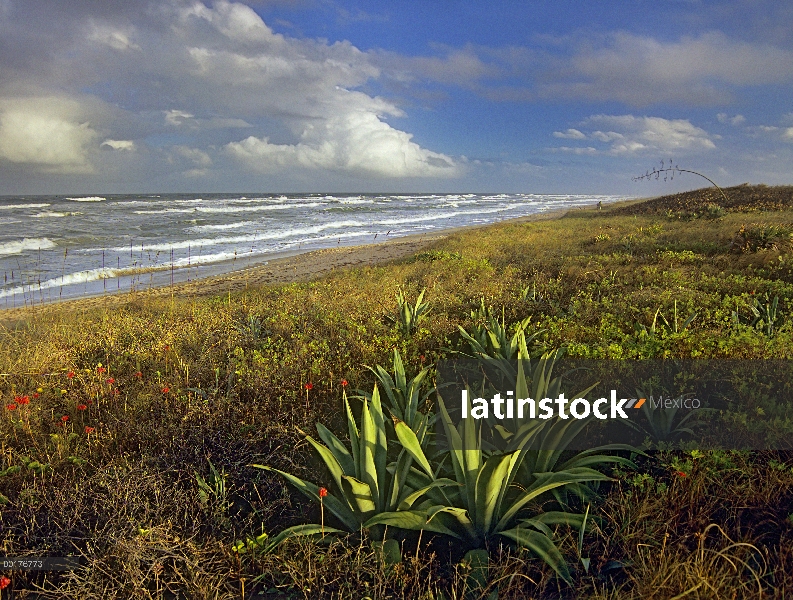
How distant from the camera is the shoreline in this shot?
9.64m

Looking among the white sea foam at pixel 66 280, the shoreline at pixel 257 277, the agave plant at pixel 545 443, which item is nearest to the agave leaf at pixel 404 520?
the agave plant at pixel 545 443

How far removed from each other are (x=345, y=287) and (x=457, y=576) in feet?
22.5

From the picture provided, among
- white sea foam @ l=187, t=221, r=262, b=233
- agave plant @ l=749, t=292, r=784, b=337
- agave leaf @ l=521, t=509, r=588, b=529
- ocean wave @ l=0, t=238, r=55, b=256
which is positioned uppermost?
white sea foam @ l=187, t=221, r=262, b=233

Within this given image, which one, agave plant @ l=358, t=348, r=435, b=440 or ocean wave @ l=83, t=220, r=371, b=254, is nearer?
agave plant @ l=358, t=348, r=435, b=440

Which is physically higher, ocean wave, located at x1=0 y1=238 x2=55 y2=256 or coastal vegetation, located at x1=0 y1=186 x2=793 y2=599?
ocean wave, located at x1=0 y1=238 x2=55 y2=256

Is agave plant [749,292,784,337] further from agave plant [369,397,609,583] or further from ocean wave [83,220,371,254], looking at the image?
ocean wave [83,220,371,254]

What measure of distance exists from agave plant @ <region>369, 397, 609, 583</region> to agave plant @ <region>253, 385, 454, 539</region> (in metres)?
Result: 0.08

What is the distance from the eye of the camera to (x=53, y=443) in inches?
134

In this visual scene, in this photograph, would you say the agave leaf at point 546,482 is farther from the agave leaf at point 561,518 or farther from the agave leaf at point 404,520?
the agave leaf at point 404,520

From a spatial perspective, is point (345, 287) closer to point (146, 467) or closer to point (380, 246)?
point (146, 467)

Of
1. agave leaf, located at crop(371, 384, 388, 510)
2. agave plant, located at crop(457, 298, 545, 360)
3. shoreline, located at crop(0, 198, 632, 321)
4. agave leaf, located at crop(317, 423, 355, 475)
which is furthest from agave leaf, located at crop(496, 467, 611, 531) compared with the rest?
shoreline, located at crop(0, 198, 632, 321)

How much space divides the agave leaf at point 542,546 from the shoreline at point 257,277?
730cm

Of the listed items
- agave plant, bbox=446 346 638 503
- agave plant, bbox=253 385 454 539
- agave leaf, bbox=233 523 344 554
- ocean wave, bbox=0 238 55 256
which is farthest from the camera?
ocean wave, bbox=0 238 55 256

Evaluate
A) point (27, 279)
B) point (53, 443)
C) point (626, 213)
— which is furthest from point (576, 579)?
point (626, 213)
